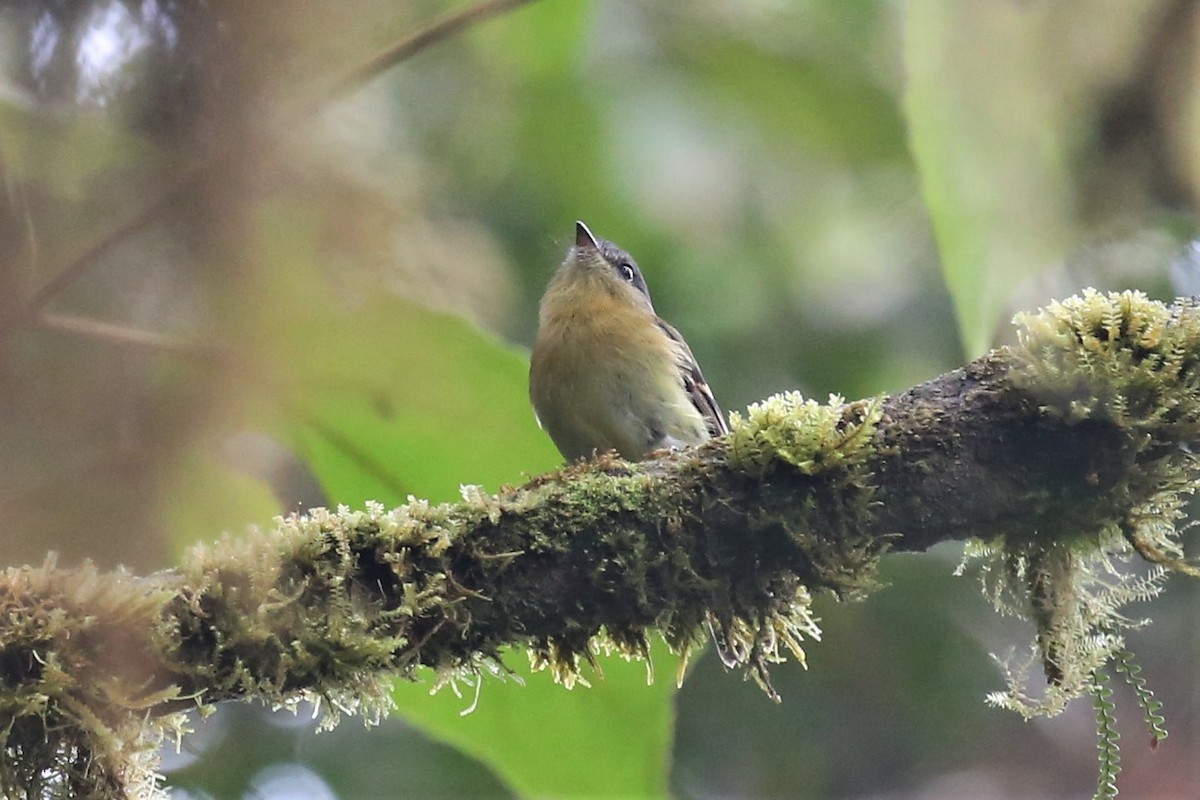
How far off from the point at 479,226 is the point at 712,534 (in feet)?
2.54

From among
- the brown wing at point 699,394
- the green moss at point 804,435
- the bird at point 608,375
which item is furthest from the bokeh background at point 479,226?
the brown wing at point 699,394

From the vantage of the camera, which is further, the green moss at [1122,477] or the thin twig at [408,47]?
the green moss at [1122,477]

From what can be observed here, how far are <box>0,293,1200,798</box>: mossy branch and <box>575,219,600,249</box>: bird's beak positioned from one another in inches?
77.3

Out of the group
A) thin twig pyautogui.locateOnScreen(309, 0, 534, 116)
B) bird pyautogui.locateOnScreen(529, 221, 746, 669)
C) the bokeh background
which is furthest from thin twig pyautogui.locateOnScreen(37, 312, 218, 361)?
bird pyautogui.locateOnScreen(529, 221, 746, 669)

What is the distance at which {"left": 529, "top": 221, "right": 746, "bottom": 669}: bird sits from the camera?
3.69m

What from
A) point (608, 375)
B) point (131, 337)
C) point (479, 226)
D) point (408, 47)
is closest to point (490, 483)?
point (479, 226)

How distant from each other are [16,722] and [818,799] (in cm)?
492

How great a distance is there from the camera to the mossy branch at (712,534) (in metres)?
1.98

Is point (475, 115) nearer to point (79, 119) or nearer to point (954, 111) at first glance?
point (954, 111)

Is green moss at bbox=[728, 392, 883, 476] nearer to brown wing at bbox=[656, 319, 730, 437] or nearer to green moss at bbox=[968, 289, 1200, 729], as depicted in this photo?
green moss at bbox=[968, 289, 1200, 729]

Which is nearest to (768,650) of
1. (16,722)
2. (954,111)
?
(954,111)

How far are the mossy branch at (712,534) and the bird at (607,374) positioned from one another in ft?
4.44

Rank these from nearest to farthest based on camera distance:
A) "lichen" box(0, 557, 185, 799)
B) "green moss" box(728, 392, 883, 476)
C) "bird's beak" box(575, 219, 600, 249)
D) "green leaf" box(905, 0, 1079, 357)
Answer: "green leaf" box(905, 0, 1079, 357), "lichen" box(0, 557, 185, 799), "green moss" box(728, 392, 883, 476), "bird's beak" box(575, 219, 600, 249)

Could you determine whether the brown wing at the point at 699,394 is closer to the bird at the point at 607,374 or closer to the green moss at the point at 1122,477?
the bird at the point at 607,374
